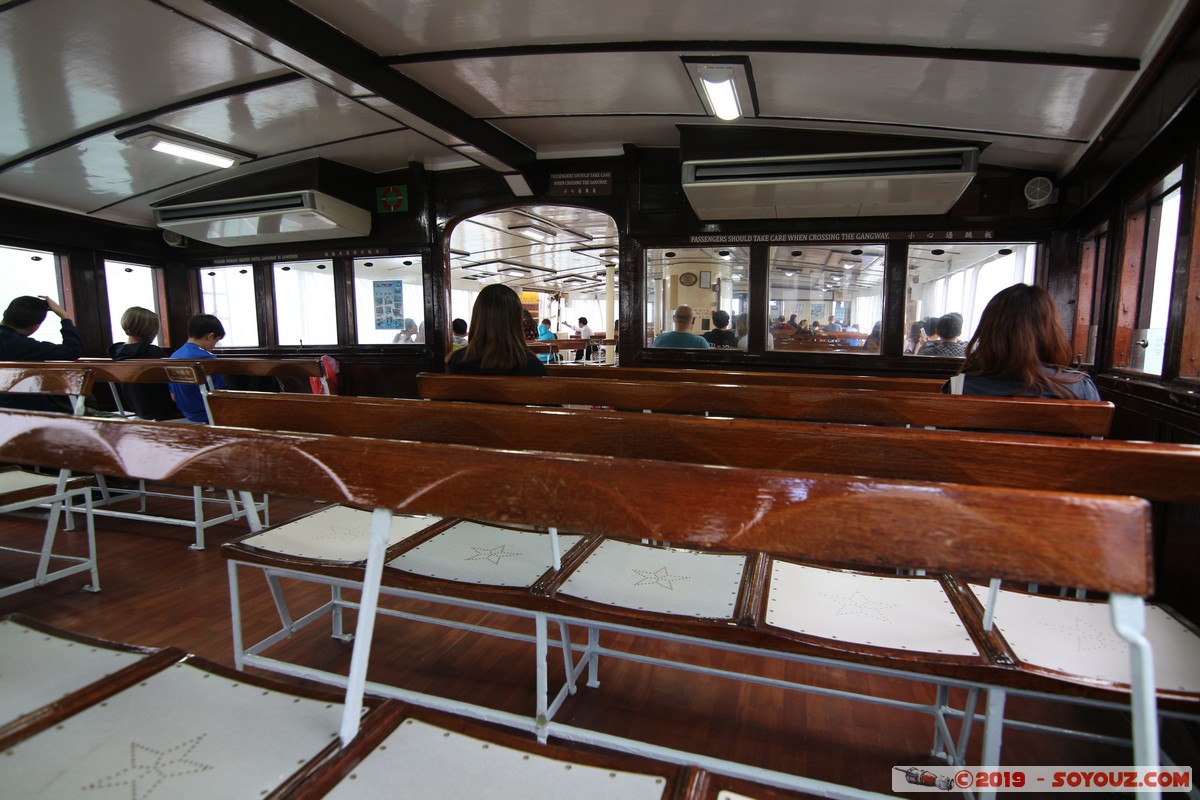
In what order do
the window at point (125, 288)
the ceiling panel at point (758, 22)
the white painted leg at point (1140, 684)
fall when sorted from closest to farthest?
the white painted leg at point (1140, 684), the ceiling panel at point (758, 22), the window at point (125, 288)

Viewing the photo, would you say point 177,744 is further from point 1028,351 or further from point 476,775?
point 1028,351

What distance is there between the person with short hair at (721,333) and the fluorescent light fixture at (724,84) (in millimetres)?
1710

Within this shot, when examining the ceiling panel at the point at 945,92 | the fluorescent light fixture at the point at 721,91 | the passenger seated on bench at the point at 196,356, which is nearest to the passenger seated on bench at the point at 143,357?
the passenger seated on bench at the point at 196,356

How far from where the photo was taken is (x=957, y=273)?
439cm

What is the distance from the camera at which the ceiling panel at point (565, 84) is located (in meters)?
3.10

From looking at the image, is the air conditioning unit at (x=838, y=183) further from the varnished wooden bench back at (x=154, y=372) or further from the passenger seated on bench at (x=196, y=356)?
the passenger seated on bench at (x=196, y=356)

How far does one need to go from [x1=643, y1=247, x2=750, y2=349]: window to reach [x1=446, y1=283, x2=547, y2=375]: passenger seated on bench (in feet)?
8.14

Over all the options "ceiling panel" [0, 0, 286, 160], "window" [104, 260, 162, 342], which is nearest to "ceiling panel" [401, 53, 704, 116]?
"ceiling panel" [0, 0, 286, 160]

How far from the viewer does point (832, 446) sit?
106cm

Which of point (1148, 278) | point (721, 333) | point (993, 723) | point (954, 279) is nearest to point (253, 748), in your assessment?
point (993, 723)

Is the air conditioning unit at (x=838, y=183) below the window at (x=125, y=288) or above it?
above

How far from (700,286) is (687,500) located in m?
4.55

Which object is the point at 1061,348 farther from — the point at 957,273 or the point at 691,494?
the point at 957,273

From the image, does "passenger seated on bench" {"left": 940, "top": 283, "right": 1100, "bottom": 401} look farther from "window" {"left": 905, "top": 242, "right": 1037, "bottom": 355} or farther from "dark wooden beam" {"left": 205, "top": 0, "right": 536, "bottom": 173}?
"dark wooden beam" {"left": 205, "top": 0, "right": 536, "bottom": 173}
